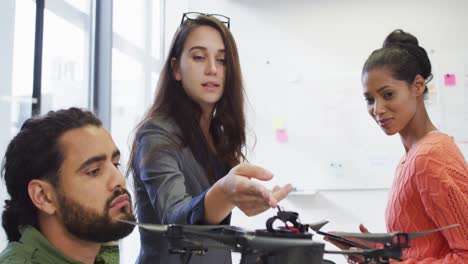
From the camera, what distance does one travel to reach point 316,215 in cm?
307

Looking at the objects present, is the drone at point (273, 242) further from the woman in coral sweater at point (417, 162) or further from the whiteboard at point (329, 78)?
the whiteboard at point (329, 78)

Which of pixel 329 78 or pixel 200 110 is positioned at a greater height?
pixel 329 78

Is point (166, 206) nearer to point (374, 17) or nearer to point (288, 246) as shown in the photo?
point (288, 246)

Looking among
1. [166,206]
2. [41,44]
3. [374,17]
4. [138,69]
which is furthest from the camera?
[374,17]

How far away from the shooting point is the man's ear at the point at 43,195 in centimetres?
96

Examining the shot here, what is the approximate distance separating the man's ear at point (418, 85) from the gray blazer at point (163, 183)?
0.66 m

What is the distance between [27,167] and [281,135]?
2.30m

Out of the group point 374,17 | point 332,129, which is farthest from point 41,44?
point 374,17

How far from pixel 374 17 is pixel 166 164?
259 cm

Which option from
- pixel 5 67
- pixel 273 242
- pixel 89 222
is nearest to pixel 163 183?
pixel 89 222

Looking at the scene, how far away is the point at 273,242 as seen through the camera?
0.49m

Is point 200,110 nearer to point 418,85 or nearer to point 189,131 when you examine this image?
point 189,131

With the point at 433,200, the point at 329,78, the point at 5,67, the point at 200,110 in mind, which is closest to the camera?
the point at 433,200

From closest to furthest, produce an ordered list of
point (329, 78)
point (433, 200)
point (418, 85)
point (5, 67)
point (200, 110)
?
point (433, 200) < point (200, 110) < point (418, 85) < point (5, 67) < point (329, 78)
